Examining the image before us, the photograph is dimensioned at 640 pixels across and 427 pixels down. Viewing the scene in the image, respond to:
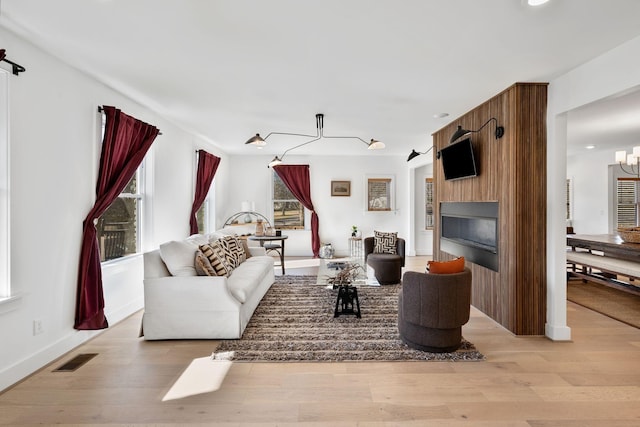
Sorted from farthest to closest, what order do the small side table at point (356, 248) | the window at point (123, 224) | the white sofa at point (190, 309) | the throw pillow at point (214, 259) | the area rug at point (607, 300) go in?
the small side table at point (356, 248) → the area rug at point (607, 300) → the window at point (123, 224) → the throw pillow at point (214, 259) → the white sofa at point (190, 309)

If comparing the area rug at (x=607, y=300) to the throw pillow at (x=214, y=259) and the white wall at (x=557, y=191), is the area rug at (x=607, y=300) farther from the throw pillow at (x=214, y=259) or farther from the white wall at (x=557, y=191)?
the throw pillow at (x=214, y=259)

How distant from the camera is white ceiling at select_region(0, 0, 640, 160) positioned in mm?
1985

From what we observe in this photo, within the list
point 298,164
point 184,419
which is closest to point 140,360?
point 184,419

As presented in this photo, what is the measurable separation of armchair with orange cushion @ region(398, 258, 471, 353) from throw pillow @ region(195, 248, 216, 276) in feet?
6.38

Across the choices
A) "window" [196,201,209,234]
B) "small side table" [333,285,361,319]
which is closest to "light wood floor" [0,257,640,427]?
"small side table" [333,285,361,319]

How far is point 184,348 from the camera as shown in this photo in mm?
2928

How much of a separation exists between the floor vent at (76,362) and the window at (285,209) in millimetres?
5055

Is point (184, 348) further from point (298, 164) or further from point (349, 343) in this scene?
point (298, 164)

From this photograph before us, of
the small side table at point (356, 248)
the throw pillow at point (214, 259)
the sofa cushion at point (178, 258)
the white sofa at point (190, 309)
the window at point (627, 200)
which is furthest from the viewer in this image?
the small side table at point (356, 248)

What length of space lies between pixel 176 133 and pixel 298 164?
10.5 ft

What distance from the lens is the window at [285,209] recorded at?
302 inches

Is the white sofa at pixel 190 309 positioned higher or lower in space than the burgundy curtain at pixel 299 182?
lower

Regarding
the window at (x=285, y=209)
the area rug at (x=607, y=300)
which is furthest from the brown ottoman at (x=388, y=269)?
the window at (x=285, y=209)

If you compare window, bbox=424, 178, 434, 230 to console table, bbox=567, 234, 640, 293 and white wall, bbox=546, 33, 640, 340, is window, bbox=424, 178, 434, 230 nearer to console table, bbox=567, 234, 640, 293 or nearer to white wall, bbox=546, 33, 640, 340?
console table, bbox=567, 234, 640, 293
